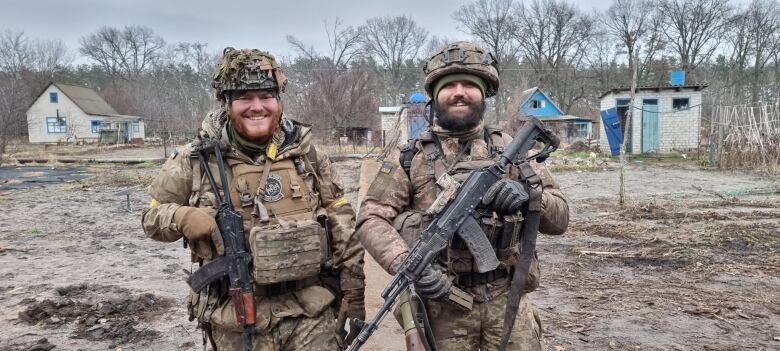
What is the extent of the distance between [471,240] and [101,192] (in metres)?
14.8

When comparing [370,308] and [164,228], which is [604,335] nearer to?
[370,308]

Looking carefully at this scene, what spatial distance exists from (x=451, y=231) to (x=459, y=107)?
65 cm

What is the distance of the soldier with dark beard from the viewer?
8.18 feet

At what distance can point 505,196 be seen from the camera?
237 centimetres

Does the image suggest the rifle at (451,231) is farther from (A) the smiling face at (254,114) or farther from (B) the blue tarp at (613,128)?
(B) the blue tarp at (613,128)

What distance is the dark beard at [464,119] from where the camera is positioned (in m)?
2.64

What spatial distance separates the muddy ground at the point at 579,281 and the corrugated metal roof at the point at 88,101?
4036cm

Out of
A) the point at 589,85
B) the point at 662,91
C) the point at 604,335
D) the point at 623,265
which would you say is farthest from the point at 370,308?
the point at 589,85

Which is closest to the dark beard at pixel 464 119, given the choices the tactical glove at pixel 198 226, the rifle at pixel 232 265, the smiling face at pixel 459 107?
the smiling face at pixel 459 107

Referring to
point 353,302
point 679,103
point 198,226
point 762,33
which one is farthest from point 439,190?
point 762,33

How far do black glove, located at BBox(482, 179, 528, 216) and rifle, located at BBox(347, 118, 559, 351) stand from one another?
2.0 inches

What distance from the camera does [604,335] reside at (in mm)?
4406

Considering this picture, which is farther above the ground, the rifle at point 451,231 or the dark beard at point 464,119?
the dark beard at point 464,119

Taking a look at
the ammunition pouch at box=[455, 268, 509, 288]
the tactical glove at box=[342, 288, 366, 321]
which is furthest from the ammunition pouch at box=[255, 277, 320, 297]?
the ammunition pouch at box=[455, 268, 509, 288]
